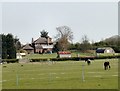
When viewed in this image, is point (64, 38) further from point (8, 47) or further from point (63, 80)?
point (63, 80)

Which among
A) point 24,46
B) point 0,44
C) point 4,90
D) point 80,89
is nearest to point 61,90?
point 80,89

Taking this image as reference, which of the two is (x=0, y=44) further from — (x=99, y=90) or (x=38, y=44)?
(x=99, y=90)

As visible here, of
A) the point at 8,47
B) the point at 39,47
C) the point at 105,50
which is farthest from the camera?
the point at 39,47

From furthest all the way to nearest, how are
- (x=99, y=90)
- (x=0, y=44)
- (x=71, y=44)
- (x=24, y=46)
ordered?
(x=24, y=46), (x=71, y=44), (x=0, y=44), (x=99, y=90)

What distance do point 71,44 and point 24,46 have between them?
3298 centimetres

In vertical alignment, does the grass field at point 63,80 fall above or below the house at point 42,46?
below

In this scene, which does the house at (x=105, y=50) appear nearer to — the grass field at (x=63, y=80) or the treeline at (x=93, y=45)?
the treeline at (x=93, y=45)

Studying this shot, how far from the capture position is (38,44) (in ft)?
640

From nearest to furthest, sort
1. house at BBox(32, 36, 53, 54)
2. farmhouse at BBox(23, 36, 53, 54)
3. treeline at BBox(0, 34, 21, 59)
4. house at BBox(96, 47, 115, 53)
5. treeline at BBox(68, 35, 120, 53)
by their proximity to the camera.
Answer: treeline at BBox(0, 34, 21, 59) → house at BBox(96, 47, 115, 53) → treeline at BBox(68, 35, 120, 53) → farmhouse at BBox(23, 36, 53, 54) → house at BBox(32, 36, 53, 54)

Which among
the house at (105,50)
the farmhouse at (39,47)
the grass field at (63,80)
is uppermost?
the farmhouse at (39,47)

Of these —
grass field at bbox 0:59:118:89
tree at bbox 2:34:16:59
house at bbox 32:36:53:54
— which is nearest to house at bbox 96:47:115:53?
house at bbox 32:36:53:54

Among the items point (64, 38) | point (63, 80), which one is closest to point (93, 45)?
point (64, 38)

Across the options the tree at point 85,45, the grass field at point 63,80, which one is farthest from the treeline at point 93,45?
the grass field at point 63,80

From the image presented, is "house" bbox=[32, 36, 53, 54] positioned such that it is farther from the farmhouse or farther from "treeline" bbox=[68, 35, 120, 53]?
"treeline" bbox=[68, 35, 120, 53]
